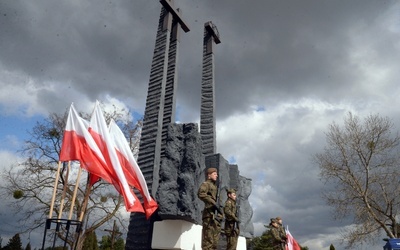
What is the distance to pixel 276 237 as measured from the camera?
26.3 ft

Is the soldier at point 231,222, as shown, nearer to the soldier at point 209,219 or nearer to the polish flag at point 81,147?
the soldier at point 209,219

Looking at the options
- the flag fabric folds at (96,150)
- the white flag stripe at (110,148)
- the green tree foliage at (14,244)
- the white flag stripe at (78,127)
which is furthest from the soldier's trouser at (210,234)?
the green tree foliage at (14,244)

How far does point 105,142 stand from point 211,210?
86.2 inches

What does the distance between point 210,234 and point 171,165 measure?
1764 mm

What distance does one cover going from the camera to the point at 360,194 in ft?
47.9

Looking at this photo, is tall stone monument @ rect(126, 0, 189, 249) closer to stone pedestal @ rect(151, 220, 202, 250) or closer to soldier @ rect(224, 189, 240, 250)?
stone pedestal @ rect(151, 220, 202, 250)

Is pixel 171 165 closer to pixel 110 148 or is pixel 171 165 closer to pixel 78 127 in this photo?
pixel 110 148

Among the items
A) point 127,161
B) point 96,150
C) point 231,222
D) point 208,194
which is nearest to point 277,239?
point 231,222

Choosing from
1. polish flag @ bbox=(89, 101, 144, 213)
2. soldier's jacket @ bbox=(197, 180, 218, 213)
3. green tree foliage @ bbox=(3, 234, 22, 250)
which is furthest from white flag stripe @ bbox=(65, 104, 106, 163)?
green tree foliage @ bbox=(3, 234, 22, 250)

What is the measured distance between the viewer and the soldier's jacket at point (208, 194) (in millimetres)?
5539

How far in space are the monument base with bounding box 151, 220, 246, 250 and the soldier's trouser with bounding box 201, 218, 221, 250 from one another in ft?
2.75

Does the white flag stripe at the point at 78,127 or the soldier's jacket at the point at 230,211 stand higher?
the white flag stripe at the point at 78,127

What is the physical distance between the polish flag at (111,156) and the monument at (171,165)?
69.5 inches

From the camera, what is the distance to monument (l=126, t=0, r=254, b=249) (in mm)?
6383
